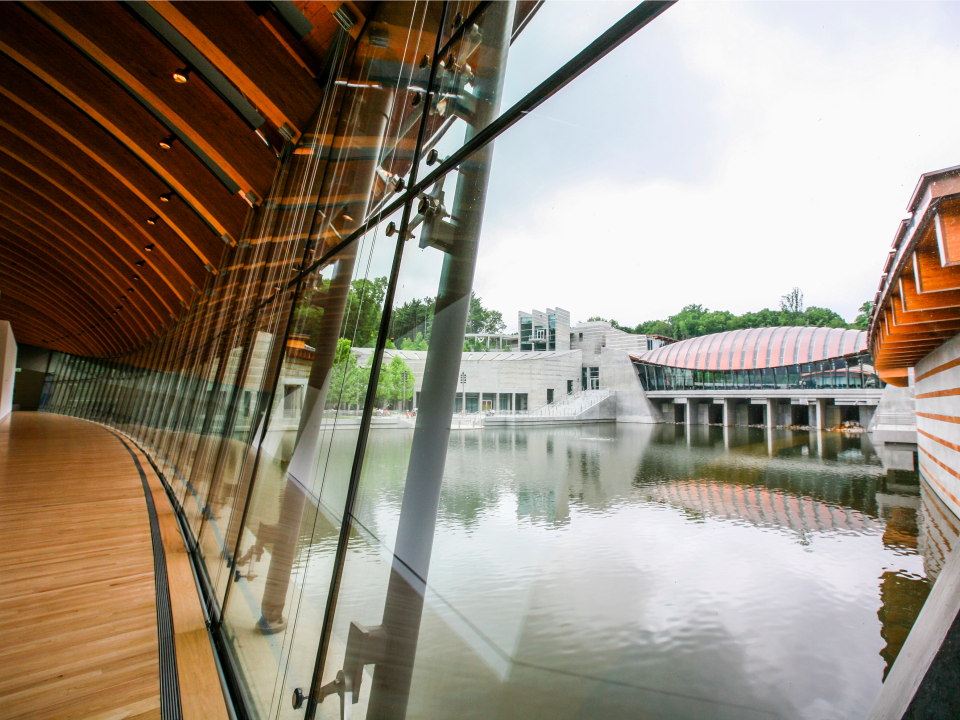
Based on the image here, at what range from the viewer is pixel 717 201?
1.15 meters

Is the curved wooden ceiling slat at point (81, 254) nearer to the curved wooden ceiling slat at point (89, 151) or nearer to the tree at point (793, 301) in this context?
the curved wooden ceiling slat at point (89, 151)

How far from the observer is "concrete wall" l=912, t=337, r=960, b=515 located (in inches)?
25.3

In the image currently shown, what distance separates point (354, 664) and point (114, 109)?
719 centimetres

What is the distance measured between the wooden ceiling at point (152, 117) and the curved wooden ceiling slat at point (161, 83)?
0.01 metres

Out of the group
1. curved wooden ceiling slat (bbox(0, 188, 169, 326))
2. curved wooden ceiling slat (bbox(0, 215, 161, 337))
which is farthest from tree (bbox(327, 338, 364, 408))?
curved wooden ceiling slat (bbox(0, 215, 161, 337))

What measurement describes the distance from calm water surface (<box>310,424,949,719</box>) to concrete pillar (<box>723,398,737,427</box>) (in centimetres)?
4

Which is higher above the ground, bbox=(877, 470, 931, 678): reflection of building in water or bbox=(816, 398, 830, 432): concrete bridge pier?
bbox=(816, 398, 830, 432): concrete bridge pier

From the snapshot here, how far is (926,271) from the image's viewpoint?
0.60 metres

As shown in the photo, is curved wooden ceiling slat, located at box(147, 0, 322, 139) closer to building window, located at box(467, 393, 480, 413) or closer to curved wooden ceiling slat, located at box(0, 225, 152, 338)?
building window, located at box(467, 393, 480, 413)

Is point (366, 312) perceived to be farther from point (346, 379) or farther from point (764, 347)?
point (764, 347)

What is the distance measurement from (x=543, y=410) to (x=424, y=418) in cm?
159

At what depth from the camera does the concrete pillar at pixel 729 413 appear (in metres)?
1.74

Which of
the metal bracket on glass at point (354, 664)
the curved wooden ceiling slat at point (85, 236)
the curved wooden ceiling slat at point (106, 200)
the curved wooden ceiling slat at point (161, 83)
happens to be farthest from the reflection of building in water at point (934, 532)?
the curved wooden ceiling slat at point (85, 236)

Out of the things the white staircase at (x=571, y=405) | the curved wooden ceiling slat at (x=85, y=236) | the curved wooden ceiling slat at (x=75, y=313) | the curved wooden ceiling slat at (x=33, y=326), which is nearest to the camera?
the white staircase at (x=571, y=405)
